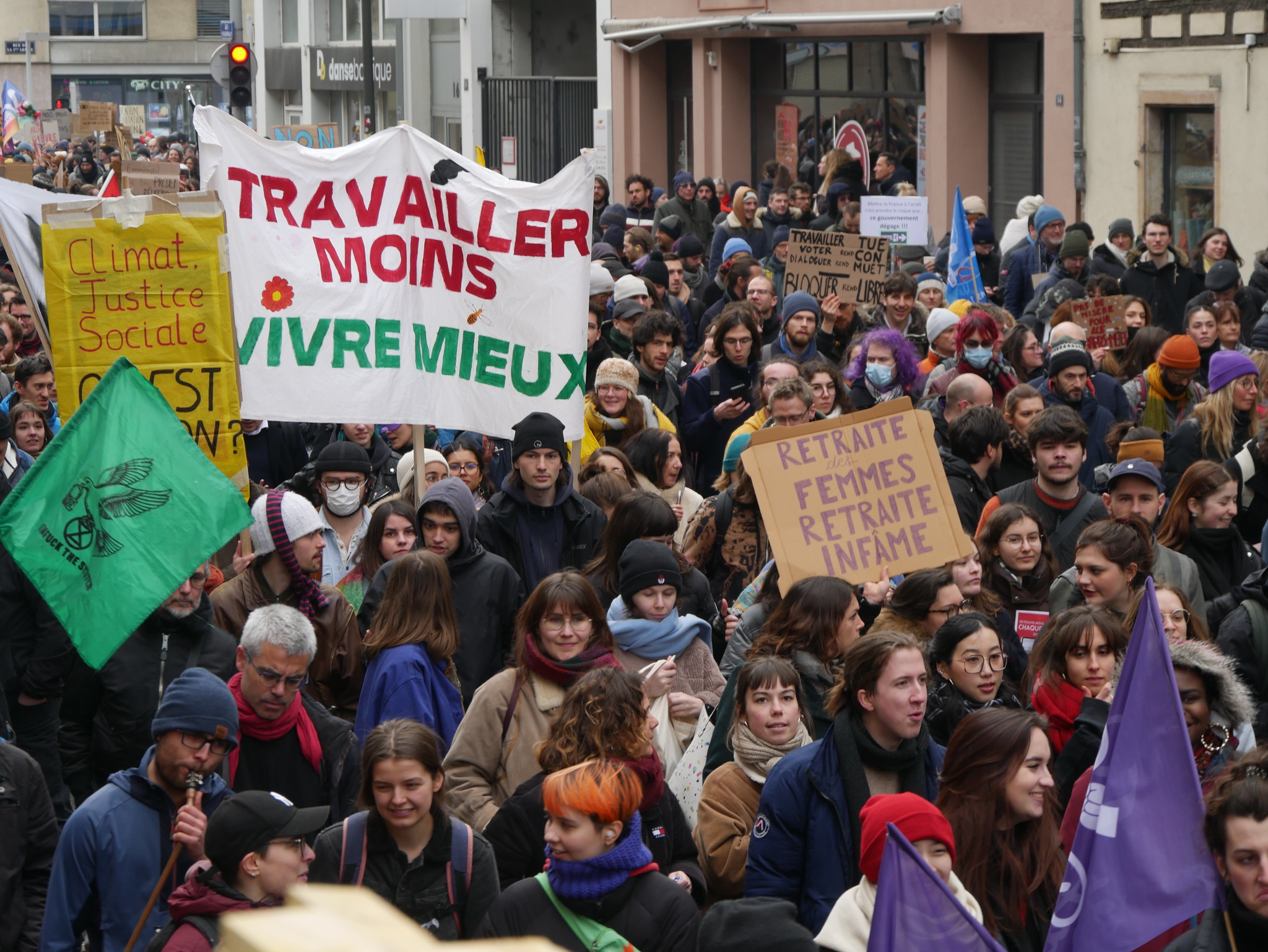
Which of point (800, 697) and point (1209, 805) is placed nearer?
point (1209, 805)

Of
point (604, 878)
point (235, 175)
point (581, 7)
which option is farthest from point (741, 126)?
point (604, 878)

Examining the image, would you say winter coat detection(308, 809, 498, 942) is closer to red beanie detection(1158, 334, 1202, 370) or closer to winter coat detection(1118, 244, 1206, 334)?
red beanie detection(1158, 334, 1202, 370)

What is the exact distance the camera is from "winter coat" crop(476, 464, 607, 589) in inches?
279

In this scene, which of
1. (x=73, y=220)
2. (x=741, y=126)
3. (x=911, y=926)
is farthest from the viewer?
(x=741, y=126)

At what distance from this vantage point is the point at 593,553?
698cm

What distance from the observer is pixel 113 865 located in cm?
449

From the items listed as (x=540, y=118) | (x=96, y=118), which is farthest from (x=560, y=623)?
(x=96, y=118)

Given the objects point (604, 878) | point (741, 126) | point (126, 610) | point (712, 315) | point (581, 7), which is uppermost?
point (581, 7)

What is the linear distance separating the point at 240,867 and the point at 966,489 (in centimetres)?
426

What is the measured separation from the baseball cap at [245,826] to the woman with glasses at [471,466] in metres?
3.82

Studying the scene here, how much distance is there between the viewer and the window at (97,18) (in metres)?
69.6

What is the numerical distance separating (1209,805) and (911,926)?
737 mm

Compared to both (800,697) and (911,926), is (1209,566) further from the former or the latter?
(911,926)

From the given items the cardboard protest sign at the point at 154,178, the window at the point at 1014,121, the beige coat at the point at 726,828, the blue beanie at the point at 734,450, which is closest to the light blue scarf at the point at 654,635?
the beige coat at the point at 726,828
